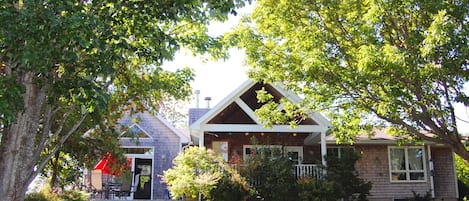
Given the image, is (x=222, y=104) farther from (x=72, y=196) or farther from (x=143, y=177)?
(x=143, y=177)

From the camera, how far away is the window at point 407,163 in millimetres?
17328

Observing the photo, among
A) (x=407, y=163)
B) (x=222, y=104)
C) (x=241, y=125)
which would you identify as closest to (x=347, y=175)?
(x=241, y=125)

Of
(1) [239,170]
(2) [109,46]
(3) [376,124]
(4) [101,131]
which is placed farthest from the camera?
(1) [239,170]

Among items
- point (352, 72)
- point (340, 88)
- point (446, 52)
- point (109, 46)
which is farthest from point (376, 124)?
point (109, 46)

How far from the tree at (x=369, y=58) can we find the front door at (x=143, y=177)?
28.1 feet

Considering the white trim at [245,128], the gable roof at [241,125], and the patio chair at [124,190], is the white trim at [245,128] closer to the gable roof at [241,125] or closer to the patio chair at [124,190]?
the gable roof at [241,125]

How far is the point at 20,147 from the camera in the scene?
25.1ft

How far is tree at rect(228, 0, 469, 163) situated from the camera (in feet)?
30.2

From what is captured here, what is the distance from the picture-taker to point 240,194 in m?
13.0

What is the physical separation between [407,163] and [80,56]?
13945mm

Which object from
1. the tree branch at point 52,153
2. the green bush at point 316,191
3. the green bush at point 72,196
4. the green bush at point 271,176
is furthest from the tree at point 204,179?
the tree branch at point 52,153

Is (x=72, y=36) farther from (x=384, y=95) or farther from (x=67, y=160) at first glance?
(x=67, y=160)

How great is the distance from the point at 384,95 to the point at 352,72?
938 mm

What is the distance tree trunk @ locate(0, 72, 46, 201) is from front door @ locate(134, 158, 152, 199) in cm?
1188
